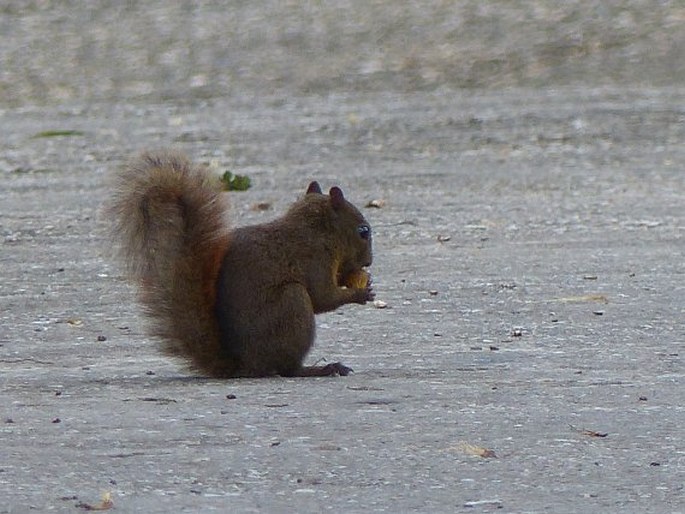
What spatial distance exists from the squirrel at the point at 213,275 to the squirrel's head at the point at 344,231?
13cm

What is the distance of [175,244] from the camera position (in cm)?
701

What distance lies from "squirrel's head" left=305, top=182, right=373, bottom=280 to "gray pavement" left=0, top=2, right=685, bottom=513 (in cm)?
46

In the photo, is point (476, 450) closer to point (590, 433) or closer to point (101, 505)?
point (590, 433)

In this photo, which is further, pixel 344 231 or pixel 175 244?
pixel 344 231

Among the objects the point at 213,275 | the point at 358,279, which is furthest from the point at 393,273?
the point at 213,275

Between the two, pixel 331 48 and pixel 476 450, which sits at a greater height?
pixel 331 48

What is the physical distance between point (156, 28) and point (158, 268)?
18152 millimetres

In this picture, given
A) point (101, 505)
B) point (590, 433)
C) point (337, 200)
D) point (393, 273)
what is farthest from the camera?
point (393, 273)

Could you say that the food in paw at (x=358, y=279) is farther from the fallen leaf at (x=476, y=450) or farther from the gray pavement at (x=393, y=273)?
the fallen leaf at (x=476, y=450)

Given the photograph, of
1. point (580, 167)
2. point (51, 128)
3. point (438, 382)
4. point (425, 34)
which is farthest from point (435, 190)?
point (425, 34)

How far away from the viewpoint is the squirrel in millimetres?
6996

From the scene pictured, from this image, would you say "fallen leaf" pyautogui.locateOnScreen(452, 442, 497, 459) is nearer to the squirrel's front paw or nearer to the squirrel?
the squirrel

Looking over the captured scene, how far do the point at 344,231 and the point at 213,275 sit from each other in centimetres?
61

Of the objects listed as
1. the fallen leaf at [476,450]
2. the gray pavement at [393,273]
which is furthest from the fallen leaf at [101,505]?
the fallen leaf at [476,450]
